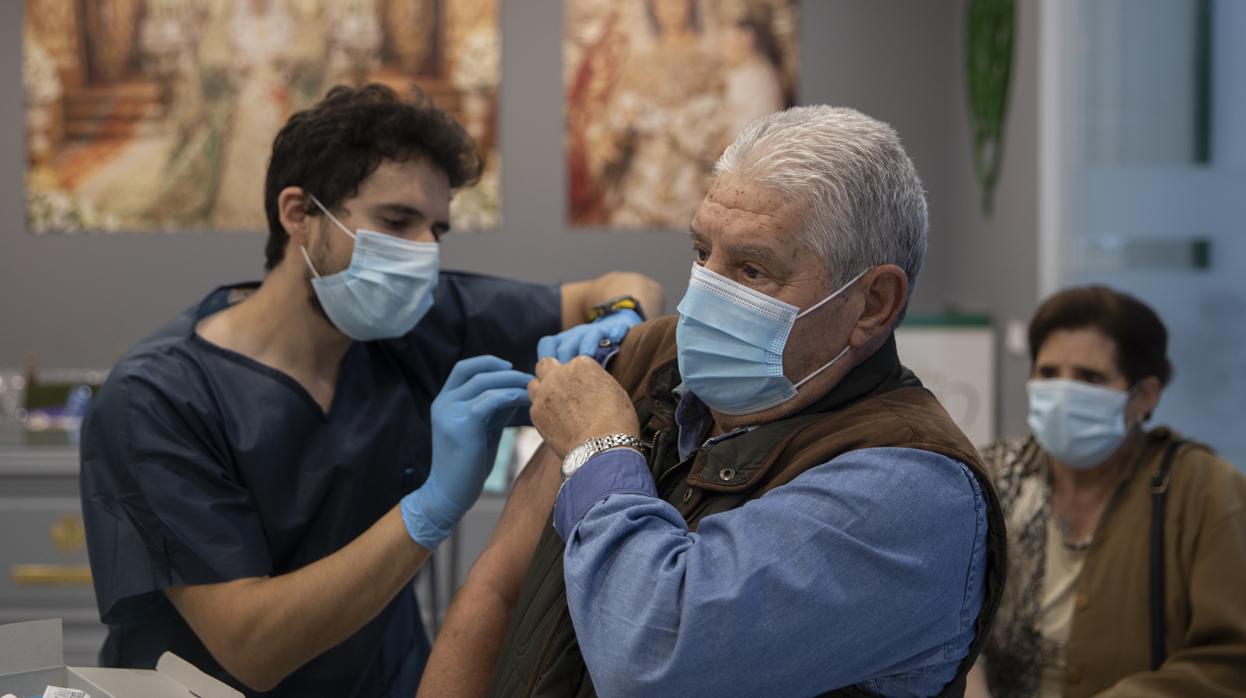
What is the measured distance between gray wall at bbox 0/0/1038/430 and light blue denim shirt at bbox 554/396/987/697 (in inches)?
150

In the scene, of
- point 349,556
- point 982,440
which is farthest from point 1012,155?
point 349,556

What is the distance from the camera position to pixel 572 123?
4.93 m

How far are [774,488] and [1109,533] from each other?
1.42m

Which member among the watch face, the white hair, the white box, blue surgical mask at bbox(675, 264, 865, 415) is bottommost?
the white box

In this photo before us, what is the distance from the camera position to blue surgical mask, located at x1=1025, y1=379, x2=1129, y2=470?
2457 millimetres

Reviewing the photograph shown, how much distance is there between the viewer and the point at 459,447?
64.0 inches

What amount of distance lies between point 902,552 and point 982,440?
11.1 feet

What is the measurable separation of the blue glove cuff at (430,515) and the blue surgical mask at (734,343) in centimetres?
44

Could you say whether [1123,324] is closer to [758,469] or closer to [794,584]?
[758,469]

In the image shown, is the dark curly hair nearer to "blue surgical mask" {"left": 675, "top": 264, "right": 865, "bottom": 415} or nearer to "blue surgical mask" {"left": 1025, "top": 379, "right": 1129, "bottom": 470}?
"blue surgical mask" {"left": 675, "top": 264, "right": 865, "bottom": 415}

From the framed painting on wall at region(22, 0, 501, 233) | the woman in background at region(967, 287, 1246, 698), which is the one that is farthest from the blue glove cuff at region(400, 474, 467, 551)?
the framed painting on wall at region(22, 0, 501, 233)

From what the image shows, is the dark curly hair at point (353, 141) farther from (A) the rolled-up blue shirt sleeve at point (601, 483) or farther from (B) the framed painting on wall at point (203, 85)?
(B) the framed painting on wall at point (203, 85)

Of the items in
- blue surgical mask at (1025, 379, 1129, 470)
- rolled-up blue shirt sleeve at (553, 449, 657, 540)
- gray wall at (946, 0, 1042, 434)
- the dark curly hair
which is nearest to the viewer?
rolled-up blue shirt sleeve at (553, 449, 657, 540)

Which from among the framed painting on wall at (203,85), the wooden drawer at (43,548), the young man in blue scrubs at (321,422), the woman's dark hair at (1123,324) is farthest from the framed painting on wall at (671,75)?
the young man in blue scrubs at (321,422)
